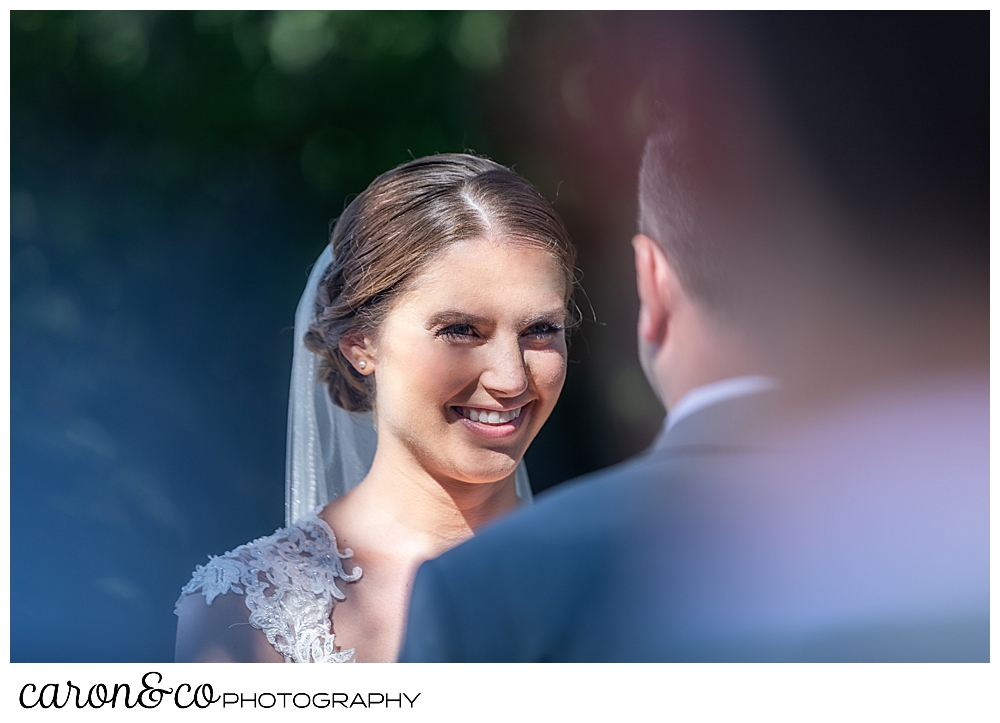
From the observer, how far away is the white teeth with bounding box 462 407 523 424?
2.25 m

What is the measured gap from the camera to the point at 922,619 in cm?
160

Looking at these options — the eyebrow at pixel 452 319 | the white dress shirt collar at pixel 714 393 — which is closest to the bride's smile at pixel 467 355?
the eyebrow at pixel 452 319

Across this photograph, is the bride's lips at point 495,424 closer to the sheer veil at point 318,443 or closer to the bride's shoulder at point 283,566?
the sheer veil at point 318,443

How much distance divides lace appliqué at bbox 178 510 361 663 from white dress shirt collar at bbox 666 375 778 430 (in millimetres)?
1151

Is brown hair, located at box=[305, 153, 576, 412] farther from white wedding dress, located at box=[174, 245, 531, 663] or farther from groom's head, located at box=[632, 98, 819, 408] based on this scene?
groom's head, located at box=[632, 98, 819, 408]

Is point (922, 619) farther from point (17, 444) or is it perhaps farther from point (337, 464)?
point (17, 444)

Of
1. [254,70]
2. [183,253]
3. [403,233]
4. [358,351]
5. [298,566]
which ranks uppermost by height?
[254,70]

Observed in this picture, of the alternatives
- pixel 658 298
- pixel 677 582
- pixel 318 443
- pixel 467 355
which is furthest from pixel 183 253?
pixel 677 582

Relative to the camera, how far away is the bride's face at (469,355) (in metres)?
2.22

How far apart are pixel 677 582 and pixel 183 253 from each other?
1.64m

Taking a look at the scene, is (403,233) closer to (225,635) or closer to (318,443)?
(318,443)

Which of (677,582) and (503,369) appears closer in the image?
(677,582)

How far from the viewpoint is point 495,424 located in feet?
7.48

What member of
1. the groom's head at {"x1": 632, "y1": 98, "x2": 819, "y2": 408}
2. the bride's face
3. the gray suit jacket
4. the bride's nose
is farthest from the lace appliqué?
the groom's head at {"x1": 632, "y1": 98, "x2": 819, "y2": 408}
